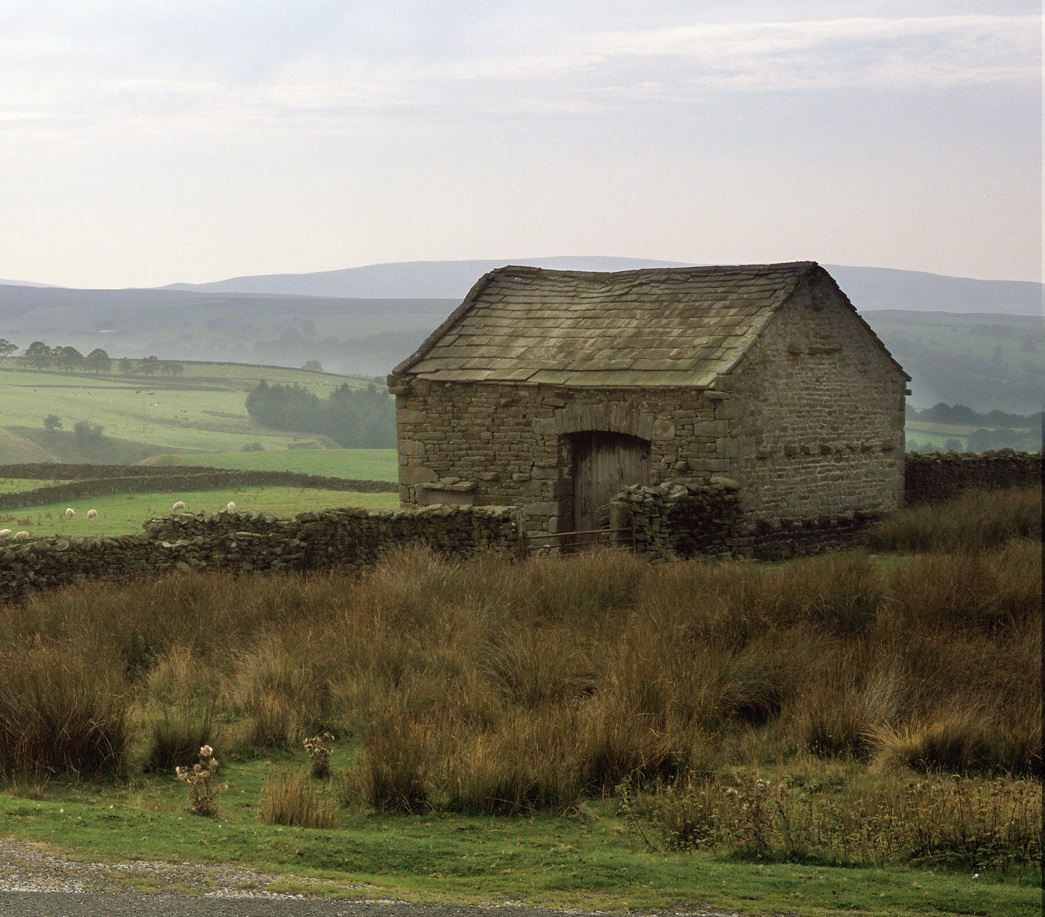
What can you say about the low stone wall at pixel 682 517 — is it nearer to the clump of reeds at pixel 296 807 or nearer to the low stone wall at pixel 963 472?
the low stone wall at pixel 963 472

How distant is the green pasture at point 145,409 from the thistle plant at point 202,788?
72218mm

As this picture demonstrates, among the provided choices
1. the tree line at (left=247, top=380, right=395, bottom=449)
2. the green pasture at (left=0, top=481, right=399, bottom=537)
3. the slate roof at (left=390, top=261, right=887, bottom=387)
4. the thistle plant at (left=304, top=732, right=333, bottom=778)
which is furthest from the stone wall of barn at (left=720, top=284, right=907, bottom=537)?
the tree line at (left=247, top=380, right=395, bottom=449)

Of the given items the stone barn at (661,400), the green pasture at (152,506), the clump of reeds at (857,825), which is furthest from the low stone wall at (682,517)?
the green pasture at (152,506)

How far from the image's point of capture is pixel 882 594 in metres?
12.1

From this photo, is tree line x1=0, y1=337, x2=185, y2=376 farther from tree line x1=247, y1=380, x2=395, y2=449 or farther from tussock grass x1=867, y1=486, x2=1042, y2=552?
tussock grass x1=867, y1=486, x2=1042, y2=552

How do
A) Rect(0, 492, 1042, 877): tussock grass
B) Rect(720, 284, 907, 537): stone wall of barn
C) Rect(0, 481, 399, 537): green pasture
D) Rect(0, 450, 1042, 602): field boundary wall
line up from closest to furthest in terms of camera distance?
Rect(0, 492, 1042, 877): tussock grass, Rect(0, 450, 1042, 602): field boundary wall, Rect(720, 284, 907, 537): stone wall of barn, Rect(0, 481, 399, 537): green pasture

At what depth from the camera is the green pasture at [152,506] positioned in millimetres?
29422

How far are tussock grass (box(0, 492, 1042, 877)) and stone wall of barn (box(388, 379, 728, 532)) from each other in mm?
5155

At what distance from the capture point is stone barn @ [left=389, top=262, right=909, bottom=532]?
60.3 ft

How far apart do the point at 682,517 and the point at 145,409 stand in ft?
316

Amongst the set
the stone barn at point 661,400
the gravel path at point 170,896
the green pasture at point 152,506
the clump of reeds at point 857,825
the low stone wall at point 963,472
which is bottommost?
the green pasture at point 152,506

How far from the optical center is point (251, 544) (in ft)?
49.0

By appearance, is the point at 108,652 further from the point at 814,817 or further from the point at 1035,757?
the point at 1035,757

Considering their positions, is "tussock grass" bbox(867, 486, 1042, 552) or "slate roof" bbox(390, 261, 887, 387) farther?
"slate roof" bbox(390, 261, 887, 387)
